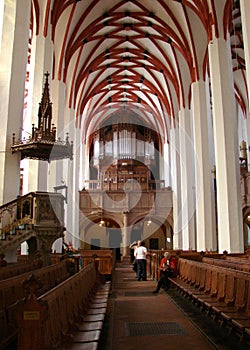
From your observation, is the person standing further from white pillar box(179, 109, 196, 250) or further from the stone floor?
white pillar box(179, 109, 196, 250)

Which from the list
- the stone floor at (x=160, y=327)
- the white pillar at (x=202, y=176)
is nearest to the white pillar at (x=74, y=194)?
the white pillar at (x=202, y=176)

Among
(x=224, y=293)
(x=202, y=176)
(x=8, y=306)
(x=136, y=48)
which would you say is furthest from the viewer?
(x=136, y=48)

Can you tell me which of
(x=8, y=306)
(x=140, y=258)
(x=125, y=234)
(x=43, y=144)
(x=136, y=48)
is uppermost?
(x=136, y=48)

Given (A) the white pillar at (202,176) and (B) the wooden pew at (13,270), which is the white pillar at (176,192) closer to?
(A) the white pillar at (202,176)

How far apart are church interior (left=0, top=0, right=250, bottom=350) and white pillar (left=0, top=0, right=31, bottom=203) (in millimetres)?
34

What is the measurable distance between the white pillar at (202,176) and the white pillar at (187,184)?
3.12 meters

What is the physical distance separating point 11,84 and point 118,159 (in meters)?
20.6

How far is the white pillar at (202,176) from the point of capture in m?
16.7

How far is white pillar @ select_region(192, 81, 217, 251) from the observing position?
16.7m

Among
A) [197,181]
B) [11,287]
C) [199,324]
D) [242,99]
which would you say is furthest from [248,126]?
[11,287]

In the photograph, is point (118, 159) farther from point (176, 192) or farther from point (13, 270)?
point (13, 270)

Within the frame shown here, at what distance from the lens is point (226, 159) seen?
13195 millimetres

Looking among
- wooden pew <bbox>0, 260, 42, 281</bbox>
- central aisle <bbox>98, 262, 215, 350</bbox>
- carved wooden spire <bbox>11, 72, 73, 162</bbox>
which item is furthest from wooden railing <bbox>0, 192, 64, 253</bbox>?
central aisle <bbox>98, 262, 215, 350</bbox>

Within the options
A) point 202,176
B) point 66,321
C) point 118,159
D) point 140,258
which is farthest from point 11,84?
point 118,159
